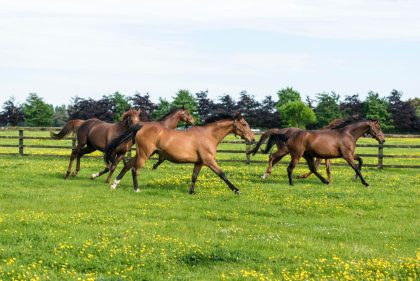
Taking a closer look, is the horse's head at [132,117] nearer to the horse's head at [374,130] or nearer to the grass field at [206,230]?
the grass field at [206,230]

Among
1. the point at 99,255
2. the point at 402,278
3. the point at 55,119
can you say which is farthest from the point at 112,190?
the point at 55,119

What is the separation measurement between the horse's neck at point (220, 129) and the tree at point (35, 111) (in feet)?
282

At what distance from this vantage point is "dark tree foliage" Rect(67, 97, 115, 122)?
91.5 metres

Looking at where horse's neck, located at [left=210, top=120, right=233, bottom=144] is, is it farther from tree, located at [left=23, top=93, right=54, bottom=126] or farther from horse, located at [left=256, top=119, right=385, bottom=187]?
tree, located at [left=23, top=93, right=54, bottom=126]

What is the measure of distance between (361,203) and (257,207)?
267cm

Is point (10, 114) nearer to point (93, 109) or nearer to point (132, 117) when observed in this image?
point (93, 109)

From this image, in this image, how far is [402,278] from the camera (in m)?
7.23

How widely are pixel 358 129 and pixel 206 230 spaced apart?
30.3 feet

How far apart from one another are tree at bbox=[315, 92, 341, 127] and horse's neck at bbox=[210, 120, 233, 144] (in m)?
78.6

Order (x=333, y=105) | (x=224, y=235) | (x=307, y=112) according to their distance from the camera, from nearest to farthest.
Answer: (x=224, y=235)
(x=307, y=112)
(x=333, y=105)

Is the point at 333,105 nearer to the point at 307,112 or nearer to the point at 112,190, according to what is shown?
the point at 307,112

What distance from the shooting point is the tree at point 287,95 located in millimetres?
101500

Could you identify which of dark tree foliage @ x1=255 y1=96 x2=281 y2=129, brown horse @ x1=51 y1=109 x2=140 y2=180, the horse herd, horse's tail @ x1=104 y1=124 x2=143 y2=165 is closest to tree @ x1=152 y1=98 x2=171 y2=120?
dark tree foliage @ x1=255 y1=96 x2=281 y2=129

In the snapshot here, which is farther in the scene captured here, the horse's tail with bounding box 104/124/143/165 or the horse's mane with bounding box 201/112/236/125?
the horse's mane with bounding box 201/112/236/125
